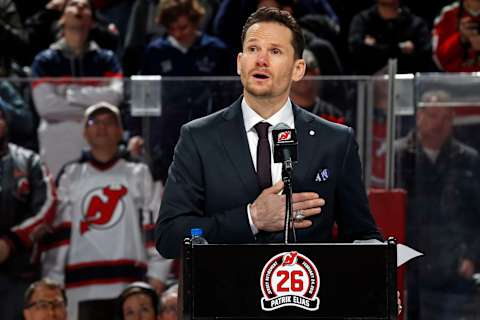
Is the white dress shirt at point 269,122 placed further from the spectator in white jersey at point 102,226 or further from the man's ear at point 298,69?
the spectator in white jersey at point 102,226

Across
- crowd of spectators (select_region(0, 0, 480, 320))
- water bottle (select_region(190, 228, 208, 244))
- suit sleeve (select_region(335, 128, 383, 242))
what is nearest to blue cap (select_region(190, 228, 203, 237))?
water bottle (select_region(190, 228, 208, 244))

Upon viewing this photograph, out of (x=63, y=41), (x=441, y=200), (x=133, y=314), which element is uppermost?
(x=63, y=41)

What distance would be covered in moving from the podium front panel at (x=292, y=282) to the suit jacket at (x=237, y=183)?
469mm

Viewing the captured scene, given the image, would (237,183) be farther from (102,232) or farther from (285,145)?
(102,232)

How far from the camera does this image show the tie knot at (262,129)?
4305 mm

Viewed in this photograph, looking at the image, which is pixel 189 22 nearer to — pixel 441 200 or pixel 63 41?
pixel 63 41

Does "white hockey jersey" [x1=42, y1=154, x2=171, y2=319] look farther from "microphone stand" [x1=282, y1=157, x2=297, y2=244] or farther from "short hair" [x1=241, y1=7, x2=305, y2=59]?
"microphone stand" [x1=282, y1=157, x2=297, y2=244]

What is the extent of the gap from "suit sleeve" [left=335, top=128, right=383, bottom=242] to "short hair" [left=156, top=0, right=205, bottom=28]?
Result: 4.47 m

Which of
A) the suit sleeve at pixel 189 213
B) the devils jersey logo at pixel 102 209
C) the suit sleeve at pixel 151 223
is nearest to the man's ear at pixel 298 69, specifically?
the suit sleeve at pixel 189 213

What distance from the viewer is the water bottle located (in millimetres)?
3742

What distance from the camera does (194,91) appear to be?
747 centimetres

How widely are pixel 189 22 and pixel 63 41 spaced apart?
90cm

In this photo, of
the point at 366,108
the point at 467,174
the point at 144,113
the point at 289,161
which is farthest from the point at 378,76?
the point at 289,161

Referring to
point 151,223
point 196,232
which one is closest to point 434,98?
point 151,223
